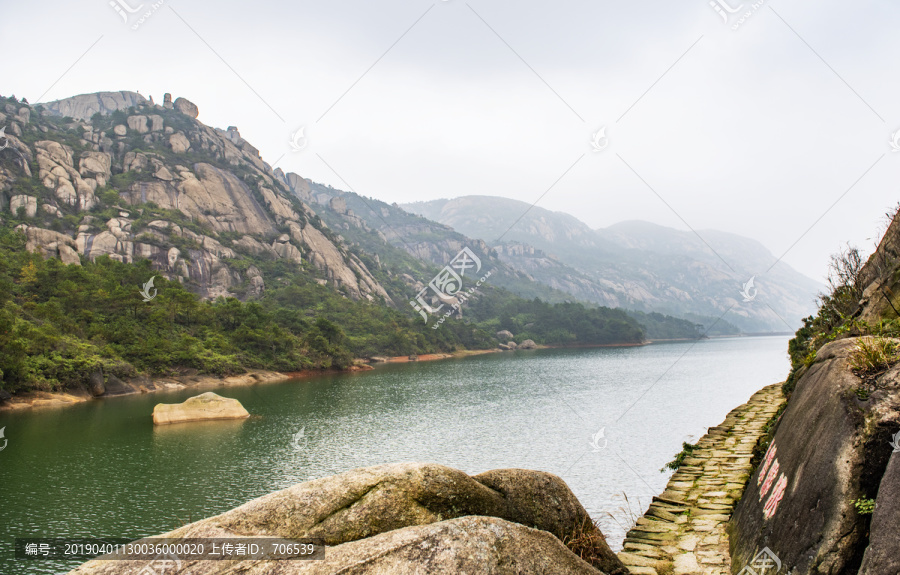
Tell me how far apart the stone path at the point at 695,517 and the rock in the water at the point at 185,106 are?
121 meters

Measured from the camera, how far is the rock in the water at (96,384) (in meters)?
34.7

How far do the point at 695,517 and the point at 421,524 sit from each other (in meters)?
5.85

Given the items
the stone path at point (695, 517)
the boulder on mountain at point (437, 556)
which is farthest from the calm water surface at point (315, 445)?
the boulder on mountain at point (437, 556)

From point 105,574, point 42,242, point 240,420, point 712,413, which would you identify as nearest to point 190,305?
point 42,242

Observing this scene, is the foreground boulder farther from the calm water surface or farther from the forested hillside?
the forested hillside

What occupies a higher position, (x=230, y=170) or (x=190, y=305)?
(x=230, y=170)

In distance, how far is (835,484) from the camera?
3.67 meters

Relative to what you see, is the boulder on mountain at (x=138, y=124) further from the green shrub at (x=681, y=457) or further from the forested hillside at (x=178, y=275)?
the green shrub at (x=681, y=457)

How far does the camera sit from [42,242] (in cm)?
5334

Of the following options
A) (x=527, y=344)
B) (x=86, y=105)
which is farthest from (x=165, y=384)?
(x=86, y=105)

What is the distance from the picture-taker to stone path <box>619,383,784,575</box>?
5.95 m

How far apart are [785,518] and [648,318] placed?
146 m

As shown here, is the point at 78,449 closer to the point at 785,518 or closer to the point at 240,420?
the point at 240,420

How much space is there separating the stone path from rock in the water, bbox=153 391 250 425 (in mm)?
23191
